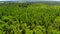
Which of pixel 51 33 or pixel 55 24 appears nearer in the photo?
pixel 51 33

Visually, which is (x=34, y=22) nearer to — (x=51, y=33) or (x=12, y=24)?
(x=12, y=24)

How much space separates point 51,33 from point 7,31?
12836 mm

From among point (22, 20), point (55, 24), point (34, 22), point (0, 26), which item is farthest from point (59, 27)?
point (0, 26)

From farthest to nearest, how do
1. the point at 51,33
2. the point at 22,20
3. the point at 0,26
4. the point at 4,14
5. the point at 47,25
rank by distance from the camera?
the point at 4,14 < the point at 22,20 < the point at 47,25 < the point at 0,26 < the point at 51,33

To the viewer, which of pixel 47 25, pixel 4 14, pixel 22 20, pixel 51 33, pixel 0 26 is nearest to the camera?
pixel 51 33

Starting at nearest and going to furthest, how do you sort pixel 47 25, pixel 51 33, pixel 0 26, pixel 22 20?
pixel 51 33 → pixel 0 26 → pixel 47 25 → pixel 22 20

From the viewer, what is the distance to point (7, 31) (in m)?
58.8

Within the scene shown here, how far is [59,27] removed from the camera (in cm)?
6731

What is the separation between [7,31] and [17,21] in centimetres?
1213

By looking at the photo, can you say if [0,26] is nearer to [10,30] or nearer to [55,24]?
[10,30]

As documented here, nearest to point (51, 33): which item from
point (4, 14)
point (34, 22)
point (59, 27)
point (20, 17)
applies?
point (59, 27)

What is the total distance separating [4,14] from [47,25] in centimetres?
2509

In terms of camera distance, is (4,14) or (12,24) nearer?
(12,24)

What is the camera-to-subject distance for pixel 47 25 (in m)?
68.3
